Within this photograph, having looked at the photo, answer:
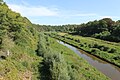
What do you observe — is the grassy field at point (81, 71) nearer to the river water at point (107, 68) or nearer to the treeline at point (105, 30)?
the river water at point (107, 68)

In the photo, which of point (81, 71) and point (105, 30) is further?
point (105, 30)

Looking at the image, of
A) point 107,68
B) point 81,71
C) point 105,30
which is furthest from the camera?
point 105,30

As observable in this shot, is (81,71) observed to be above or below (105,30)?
below

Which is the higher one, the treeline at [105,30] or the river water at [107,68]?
the treeline at [105,30]

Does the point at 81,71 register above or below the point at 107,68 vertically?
above

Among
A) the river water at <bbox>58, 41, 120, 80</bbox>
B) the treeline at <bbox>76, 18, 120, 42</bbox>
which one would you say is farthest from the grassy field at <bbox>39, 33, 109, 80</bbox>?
the treeline at <bbox>76, 18, 120, 42</bbox>

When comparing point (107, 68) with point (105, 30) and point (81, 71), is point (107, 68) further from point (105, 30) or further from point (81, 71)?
point (105, 30)

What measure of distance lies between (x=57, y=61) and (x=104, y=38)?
84.5 m

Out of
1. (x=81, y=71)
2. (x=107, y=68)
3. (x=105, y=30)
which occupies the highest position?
(x=105, y=30)

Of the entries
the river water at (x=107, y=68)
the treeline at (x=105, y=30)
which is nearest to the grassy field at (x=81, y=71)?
the river water at (x=107, y=68)

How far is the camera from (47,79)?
93.9ft

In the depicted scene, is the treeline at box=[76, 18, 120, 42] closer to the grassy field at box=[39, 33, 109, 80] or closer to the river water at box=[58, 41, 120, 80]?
the river water at box=[58, 41, 120, 80]

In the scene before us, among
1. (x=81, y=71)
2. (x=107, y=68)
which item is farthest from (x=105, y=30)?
(x=81, y=71)

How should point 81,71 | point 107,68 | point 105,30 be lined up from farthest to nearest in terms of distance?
point 105,30 → point 107,68 → point 81,71
